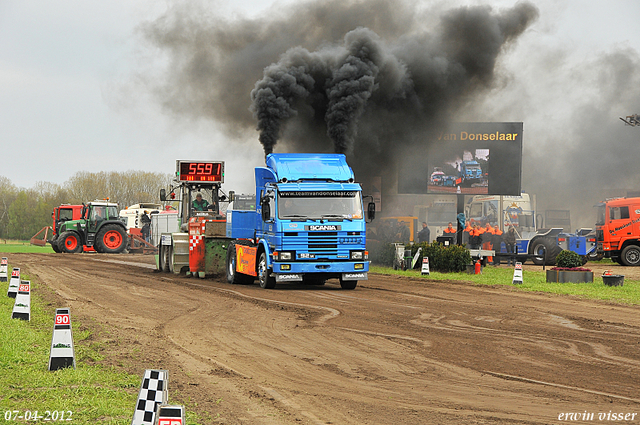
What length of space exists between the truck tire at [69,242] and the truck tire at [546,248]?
80.8 ft

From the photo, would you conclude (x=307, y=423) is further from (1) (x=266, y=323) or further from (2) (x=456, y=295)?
(2) (x=456, y=295)

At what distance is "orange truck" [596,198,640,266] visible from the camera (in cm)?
2988

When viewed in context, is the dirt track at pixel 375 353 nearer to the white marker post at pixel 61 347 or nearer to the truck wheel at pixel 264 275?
the white marker post at pixel 61 347

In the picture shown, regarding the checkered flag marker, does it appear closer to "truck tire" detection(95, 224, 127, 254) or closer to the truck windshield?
the truck windshield

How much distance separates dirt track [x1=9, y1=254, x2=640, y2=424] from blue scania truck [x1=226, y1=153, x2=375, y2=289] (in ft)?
2.96

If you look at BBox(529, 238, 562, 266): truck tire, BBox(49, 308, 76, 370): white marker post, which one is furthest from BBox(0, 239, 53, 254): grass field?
BBox(49, 308, 76, 370): white marker post

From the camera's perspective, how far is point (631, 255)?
30.1 meters

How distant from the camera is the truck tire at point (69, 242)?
124 feet

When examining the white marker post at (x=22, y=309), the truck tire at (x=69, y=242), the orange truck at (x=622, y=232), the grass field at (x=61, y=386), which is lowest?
the grass field at (x=61, y=386)

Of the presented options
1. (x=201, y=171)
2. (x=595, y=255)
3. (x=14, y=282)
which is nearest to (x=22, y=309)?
(x=14, y=282)

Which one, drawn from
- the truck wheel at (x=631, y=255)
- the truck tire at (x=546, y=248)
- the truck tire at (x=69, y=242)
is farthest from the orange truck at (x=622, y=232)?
the truck tire at (x=69, y=242)

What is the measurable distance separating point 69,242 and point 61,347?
32774 mm

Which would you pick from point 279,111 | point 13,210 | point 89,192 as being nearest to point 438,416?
point 279,111

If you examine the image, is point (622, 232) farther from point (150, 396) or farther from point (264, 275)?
point (150, 396)
